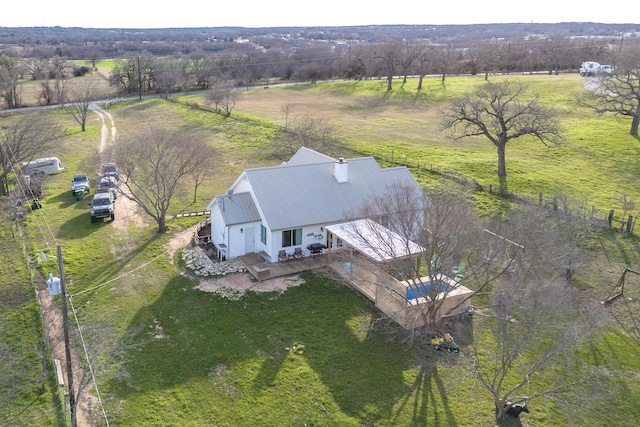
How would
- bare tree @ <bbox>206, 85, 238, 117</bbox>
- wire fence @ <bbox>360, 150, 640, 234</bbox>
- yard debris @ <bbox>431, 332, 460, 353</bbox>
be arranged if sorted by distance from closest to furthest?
yard debris @ <bbox>431, 332, 460, 353</bbox>
wire fence @ <bbox>360, 150, 640, 234</bbox>
bare tree @ <bbox>206, 85, 238, 117</bbox>

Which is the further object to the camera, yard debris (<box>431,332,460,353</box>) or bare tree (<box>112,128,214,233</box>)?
bare tree (<box>112,128,214,233</box>)

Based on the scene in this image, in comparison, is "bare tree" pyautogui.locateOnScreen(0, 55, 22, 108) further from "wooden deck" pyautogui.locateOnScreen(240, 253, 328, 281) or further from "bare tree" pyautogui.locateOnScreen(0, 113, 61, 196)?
"wooden deck" pyautogui.locateOnScreen(240, 253, 328, 281)

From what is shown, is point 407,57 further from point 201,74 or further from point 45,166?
point 45,166

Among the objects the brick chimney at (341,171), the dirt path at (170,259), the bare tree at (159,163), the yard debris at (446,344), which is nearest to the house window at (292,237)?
the dirt path at (170,259)

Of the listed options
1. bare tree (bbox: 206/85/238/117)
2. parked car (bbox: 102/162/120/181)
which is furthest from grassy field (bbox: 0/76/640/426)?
bare tree (bbox: 206/85/238/117)

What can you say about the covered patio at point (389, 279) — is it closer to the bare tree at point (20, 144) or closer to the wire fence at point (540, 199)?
the wire fence at point (540, 199)

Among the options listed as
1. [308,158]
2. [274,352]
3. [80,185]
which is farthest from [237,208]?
[80,185]
